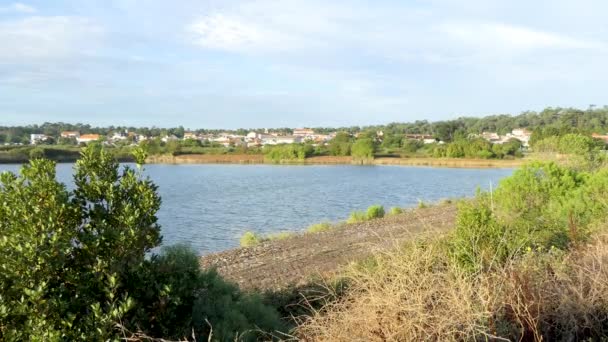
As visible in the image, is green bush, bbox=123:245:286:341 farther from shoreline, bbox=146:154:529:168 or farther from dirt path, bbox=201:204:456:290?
shoreline, bbox=146:154:529:168

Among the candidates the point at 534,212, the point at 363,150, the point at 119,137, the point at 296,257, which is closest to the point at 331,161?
the point at 363,150

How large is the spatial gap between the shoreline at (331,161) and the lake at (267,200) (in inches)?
918

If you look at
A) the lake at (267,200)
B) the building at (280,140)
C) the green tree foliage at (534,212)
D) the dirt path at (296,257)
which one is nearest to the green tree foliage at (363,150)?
the lake at (267,200)

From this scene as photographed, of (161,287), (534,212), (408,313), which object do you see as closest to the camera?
(408,313)

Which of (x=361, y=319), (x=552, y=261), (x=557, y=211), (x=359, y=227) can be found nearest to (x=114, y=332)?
(x=361, y=319)

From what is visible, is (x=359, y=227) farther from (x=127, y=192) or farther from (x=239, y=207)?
(x=127, y=192)

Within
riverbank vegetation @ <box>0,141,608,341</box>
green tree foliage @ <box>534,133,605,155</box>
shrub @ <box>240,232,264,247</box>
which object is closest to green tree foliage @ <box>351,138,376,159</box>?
green tree foliage @ <box>534,133,605,155</box>

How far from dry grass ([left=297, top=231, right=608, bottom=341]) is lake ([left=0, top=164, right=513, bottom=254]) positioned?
14.1 metres

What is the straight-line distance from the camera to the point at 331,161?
9931cm

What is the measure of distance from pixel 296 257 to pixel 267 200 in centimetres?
2241

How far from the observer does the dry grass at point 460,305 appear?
4.04 m

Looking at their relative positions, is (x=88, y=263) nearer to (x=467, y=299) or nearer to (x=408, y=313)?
(x=408, y=313)

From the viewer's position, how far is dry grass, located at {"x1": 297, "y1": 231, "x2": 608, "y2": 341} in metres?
4.04

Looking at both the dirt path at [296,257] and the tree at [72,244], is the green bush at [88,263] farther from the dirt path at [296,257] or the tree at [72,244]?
the dirt path at [296,257]
